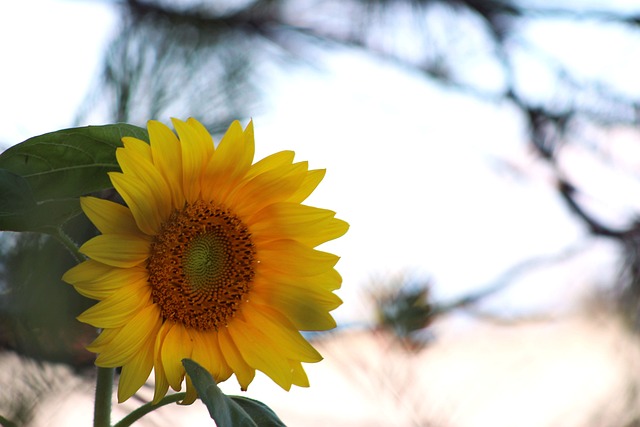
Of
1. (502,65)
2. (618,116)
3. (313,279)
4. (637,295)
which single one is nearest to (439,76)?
(502,65)

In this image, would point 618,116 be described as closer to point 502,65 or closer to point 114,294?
point 502,65

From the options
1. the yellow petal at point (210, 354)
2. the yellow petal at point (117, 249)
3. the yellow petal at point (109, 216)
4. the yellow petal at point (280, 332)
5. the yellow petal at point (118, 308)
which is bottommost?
the yellow petal at point (210, 354)

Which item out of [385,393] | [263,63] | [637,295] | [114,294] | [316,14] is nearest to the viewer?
[114,294]
